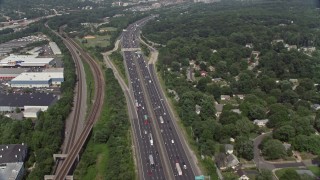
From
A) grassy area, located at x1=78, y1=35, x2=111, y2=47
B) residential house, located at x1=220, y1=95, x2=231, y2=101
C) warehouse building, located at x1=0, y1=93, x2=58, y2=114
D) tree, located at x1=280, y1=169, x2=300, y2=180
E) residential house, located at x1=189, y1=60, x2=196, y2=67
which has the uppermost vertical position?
tree, located at x1=280, y1=169, x2=300, y2=180

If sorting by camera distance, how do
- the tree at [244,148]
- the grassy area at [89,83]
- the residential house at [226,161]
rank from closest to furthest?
the residential house at [226,161]
the tree at [244,148]
the grassy area at [89,83]

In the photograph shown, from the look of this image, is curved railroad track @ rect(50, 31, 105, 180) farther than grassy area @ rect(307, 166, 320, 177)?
No

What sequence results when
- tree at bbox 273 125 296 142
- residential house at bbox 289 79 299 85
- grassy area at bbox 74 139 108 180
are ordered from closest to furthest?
grassy area at bbox 74 139 108 180 → tree at bbox 273 125 296 142 → residential house at bbox 289 79 299 85

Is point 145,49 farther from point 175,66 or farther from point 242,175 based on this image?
point 242,175

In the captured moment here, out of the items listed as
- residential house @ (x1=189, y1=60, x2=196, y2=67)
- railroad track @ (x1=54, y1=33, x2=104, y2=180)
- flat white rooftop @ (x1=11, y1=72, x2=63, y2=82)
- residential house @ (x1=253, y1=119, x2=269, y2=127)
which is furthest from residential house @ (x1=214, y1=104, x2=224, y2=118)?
flat white rooftop @ (x1=11, y1=72, x2=63, y2=82)

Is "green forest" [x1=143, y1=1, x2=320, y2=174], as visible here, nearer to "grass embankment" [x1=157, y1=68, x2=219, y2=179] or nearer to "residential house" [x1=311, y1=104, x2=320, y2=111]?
"residential house" [x1=311, y1=104, x2=320, y2=111]

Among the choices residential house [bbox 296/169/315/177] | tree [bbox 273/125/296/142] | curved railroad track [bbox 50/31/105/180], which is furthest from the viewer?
tree [bbox 273/125/296/142]

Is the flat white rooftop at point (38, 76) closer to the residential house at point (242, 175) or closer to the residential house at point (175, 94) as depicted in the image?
the residential house at point (175, 94)

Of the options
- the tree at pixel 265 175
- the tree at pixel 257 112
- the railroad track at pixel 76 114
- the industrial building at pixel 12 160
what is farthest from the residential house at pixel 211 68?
the industrial building at pixel 12 160
